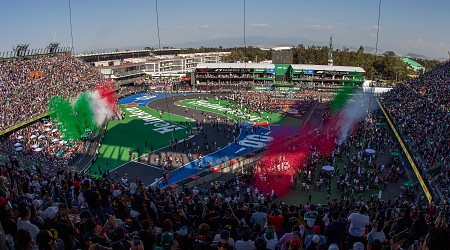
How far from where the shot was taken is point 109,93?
6316 centimetres

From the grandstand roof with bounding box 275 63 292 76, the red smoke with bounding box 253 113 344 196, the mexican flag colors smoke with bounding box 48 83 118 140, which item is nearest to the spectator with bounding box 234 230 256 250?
the red smoke with bounding box 253 113 344 196

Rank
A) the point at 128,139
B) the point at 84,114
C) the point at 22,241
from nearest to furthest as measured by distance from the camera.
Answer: the point at 22,241 → the point at 128,139 → the point at 84,114

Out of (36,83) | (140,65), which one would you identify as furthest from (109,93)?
(140,65)

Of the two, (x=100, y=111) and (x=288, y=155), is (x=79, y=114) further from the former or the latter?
(x=288, y=155)

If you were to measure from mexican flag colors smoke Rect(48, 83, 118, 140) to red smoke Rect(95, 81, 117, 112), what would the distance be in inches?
144

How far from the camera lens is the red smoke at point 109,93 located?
2178 inches

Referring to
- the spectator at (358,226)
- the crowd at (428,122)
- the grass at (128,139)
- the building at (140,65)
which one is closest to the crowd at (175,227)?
the spectator at (358,226)

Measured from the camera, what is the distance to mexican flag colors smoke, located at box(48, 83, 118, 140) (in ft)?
127

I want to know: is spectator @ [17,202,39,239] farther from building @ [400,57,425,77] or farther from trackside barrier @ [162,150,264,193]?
building @ [400,57,425,77]

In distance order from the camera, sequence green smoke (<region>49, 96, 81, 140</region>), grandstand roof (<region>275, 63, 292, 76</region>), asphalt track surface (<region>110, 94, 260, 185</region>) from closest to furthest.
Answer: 1. asphalt track surface (<region>110, 94, 260, 185</region>)
2. green smoke (<region>49, 96, 81, 140</region>)
3. grandstand roof (<region>275, 63, 292, 76</region>)

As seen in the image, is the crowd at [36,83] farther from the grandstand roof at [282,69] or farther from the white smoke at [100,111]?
the grandstand roof at [282,69]

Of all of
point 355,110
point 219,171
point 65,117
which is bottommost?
point 219,171

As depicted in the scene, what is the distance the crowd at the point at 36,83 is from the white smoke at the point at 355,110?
34508mm

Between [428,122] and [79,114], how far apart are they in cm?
3502
